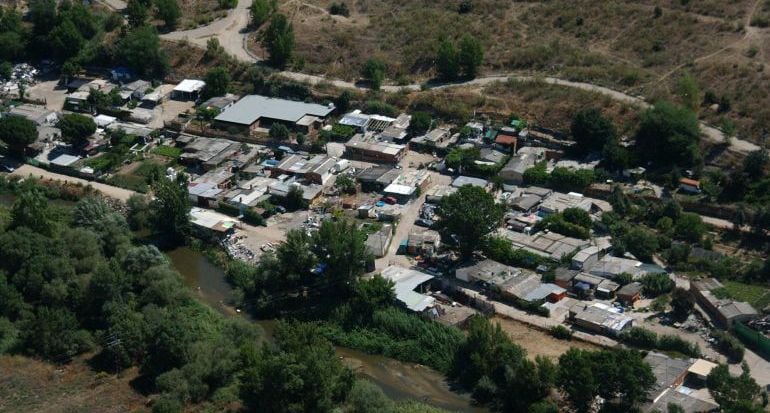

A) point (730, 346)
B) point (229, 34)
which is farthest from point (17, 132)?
point (730, 346)

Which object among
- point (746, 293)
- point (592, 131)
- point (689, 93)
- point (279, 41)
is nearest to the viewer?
point (746, 293)

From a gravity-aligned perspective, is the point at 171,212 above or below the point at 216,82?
below

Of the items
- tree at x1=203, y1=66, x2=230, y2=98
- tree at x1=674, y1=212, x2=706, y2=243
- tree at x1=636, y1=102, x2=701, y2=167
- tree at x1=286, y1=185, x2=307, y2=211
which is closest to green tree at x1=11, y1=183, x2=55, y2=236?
tree at x1=286, y1=185, x2=307, y2=211

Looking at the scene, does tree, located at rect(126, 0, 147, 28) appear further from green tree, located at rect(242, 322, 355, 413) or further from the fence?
the fence

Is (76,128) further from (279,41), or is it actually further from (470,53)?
(470,53)

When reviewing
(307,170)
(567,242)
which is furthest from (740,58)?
(307,170)

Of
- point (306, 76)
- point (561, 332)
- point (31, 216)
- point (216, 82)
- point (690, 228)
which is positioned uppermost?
point (690, 228)
